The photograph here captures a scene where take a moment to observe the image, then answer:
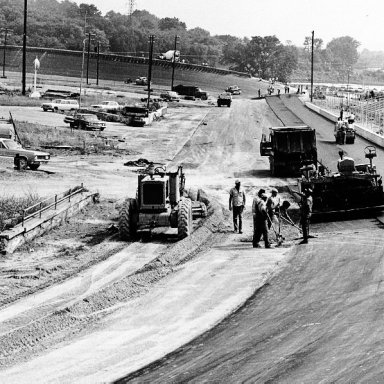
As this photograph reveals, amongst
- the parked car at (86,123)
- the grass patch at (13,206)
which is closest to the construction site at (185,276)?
Result: the grass patch at (13,206)

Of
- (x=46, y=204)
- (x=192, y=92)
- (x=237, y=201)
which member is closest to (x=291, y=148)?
(x=46, y=204)

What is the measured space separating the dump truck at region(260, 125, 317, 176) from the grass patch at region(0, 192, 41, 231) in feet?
39.9

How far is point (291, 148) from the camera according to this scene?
4150 centimetres

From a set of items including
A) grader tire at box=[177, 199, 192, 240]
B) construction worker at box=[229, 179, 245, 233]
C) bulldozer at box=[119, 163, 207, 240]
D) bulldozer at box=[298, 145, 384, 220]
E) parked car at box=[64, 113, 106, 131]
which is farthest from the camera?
parked car at box=[64, 113, 106, 131]

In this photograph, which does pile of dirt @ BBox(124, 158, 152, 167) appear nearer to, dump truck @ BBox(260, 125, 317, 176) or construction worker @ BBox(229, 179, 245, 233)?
dump truck @ BBox(260, 125, 317, 176)

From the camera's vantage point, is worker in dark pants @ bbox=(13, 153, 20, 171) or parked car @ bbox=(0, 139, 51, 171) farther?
parked car @ bbox=(0, 139, 51, 171)

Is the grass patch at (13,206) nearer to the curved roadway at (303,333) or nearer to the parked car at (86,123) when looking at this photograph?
the curved roadway at (303,333)

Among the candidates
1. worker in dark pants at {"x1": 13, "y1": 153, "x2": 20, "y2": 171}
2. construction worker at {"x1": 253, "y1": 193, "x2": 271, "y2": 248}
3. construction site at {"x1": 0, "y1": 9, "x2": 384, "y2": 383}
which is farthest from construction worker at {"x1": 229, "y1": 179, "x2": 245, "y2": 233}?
worker in dark pants at {"x1": 13, "y1": 153, "x2": 20, "y2": 171}

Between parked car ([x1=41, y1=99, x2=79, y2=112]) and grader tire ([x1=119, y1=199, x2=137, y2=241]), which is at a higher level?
parked car ([x1=41, y1=99, x2=79, y2=112])

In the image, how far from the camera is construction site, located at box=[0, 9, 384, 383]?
50.9 ft

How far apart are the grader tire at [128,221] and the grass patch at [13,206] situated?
3.27m

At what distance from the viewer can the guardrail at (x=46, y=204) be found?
2733cm

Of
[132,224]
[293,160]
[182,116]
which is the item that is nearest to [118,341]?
[132,224]

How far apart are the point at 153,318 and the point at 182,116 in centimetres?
6477
